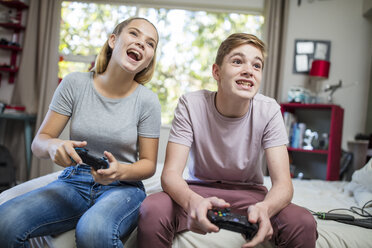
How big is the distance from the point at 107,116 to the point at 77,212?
0.35 m

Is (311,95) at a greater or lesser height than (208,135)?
greater

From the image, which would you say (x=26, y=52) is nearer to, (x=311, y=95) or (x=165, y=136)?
(x=165, y=136)

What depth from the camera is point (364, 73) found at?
3295 mm

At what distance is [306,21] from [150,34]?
2.66 metres

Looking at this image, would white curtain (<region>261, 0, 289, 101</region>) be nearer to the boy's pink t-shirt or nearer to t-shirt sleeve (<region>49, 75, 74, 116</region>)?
the boy's pink t-shirt

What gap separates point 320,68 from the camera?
308 cm

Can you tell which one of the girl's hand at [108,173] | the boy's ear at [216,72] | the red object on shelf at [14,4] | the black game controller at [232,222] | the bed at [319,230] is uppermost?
the red object on shelf at [14,4]

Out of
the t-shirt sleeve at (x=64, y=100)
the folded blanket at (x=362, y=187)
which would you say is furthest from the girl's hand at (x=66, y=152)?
the folded blanket at (x=362, y=187)

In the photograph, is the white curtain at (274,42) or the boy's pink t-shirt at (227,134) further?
the white curtain at (274,42)

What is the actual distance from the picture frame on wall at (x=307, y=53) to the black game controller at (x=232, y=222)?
2.87 meters

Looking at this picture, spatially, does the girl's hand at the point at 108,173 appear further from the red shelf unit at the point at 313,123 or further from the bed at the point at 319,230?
the red shelf unit at the point at 313,123

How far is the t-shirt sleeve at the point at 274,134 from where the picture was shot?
1172 mm

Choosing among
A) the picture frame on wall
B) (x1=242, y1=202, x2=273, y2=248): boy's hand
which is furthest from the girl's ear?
the picture frame on wall

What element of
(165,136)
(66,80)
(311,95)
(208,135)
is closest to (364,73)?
(311,95)
